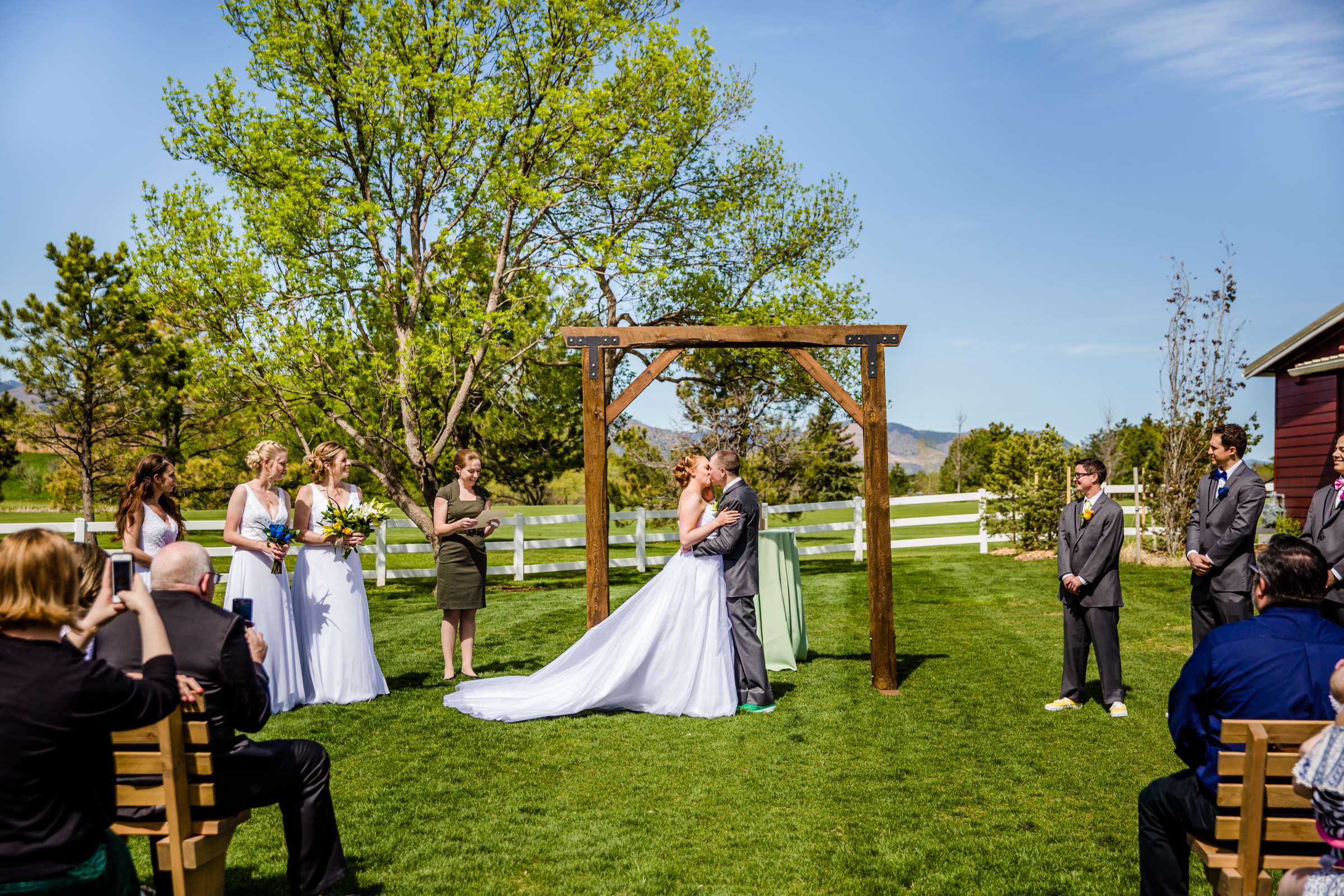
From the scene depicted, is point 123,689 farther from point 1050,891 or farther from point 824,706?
point 824,706

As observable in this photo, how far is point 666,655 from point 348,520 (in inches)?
112

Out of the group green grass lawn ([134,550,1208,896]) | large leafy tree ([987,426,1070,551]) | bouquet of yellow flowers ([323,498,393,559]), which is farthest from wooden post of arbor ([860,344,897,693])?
large leafy tree ([987,426,1070,551])

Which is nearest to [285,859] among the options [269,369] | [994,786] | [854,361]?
[994,786]

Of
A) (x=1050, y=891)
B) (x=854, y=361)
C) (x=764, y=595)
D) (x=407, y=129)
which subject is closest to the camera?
(x=1050, y=891)

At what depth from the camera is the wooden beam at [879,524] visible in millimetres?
8828

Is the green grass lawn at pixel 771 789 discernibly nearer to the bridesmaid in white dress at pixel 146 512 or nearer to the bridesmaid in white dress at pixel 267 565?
the bridesmaid in white dress at pixel 267 565

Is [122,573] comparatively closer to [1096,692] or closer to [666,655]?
[666,655]

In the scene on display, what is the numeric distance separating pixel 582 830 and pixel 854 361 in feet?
59.7

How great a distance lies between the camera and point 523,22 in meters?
18.6

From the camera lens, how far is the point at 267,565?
26.1 feet

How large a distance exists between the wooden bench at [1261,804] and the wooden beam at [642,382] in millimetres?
5953

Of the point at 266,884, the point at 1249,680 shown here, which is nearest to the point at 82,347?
the point at 266,884

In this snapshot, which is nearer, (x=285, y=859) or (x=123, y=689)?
(x=123, y=689)

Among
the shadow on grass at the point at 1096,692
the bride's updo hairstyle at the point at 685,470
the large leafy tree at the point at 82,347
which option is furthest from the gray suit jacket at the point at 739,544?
the large leafy tree at the point at 82,347
